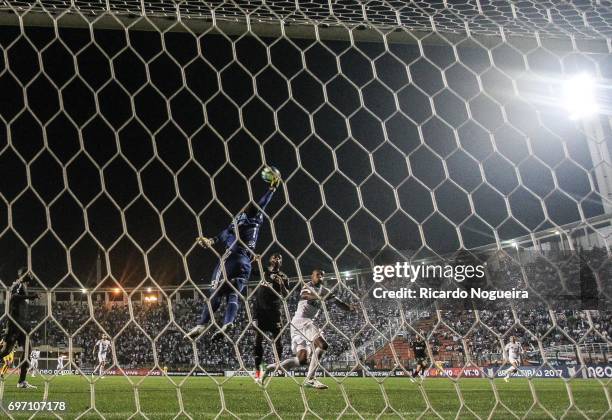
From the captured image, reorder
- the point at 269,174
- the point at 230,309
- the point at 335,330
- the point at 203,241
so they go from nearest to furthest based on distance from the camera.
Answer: the point at 203,241 → the point at 269,174 → the point at 230,309 → the point at 335,330

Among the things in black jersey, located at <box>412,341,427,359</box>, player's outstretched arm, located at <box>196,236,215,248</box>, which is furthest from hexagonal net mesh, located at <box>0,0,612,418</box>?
black jersey, located at <box>412,341,427,359</box>

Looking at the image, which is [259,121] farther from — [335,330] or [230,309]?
[335,330]

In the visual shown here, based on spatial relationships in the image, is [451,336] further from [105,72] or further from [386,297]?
[105,72]

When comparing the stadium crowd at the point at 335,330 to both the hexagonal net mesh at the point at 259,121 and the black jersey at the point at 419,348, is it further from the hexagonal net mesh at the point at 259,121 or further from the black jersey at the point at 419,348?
the hexagonal net mesh at the point at 259,121

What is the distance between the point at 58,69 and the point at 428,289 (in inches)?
403

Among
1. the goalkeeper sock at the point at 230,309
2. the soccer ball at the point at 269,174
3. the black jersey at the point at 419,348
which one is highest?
the soccer ball at the point at 269,174

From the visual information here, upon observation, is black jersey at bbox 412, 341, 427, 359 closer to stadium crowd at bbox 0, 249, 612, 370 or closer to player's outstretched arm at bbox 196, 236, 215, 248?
stadium crowd at bbox 0, 249, 612, 370

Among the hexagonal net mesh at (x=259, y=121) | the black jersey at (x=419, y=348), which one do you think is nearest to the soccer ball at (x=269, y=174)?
the hexagonal net mesh at (x=259, y=121)

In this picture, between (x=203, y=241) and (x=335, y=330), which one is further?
(x=335, y=330)

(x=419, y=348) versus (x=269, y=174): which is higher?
(x=269, y=174)

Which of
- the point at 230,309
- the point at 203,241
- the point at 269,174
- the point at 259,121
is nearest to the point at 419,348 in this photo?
the point at 230,309

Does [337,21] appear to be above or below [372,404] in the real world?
above

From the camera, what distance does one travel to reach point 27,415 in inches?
108

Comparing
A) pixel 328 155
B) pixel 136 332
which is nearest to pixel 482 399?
pixel 328 155
